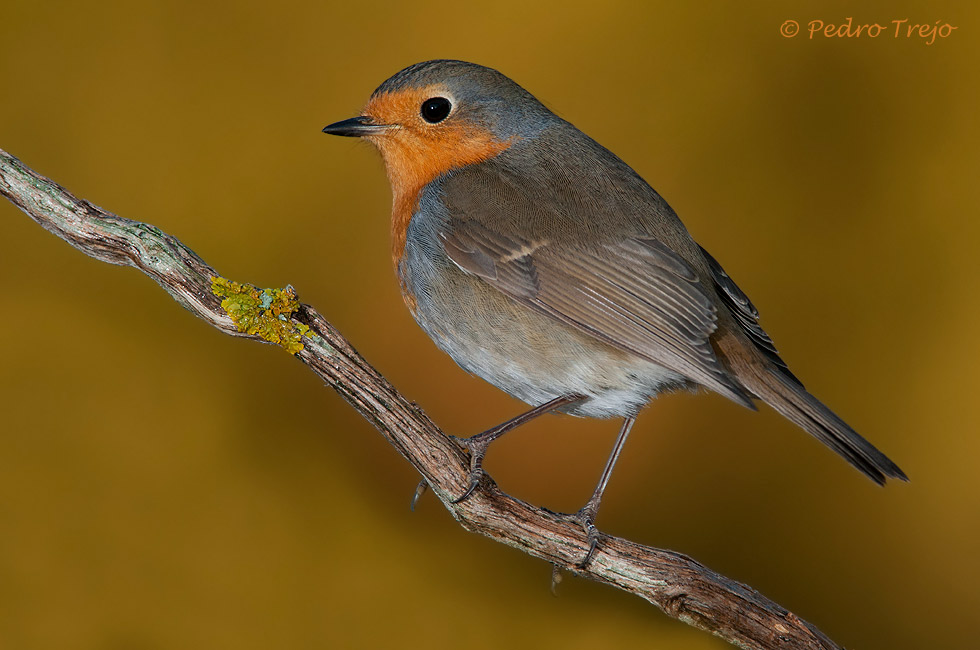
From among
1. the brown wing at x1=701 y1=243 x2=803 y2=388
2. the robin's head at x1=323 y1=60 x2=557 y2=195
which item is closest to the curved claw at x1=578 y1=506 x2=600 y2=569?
the brown wing at x1=701 y1=243 x2=803 y2=388

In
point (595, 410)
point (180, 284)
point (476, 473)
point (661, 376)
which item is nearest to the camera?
point (180, 284)

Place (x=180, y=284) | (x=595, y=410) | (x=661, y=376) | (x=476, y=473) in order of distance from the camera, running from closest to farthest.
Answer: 1. (x=180, y=284)
2. (x=476, y=473)
3. (x=661, y=376)
4. (x=595, y=410)

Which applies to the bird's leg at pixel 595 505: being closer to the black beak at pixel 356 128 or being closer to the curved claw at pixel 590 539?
the curved claw at pixel 590 539

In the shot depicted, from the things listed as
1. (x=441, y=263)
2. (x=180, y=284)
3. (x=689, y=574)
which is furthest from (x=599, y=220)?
(x=180, y=284)

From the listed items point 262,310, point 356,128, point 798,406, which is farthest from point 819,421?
point 356,128

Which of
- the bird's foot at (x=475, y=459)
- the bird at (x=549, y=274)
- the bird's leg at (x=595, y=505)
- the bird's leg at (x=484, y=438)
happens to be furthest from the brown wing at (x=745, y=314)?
the bird's foot at (x=475, y=459)

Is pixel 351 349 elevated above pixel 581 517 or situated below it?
above

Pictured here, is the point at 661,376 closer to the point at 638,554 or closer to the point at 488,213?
the point at 638,554

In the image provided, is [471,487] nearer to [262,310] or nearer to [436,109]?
[262,310]
